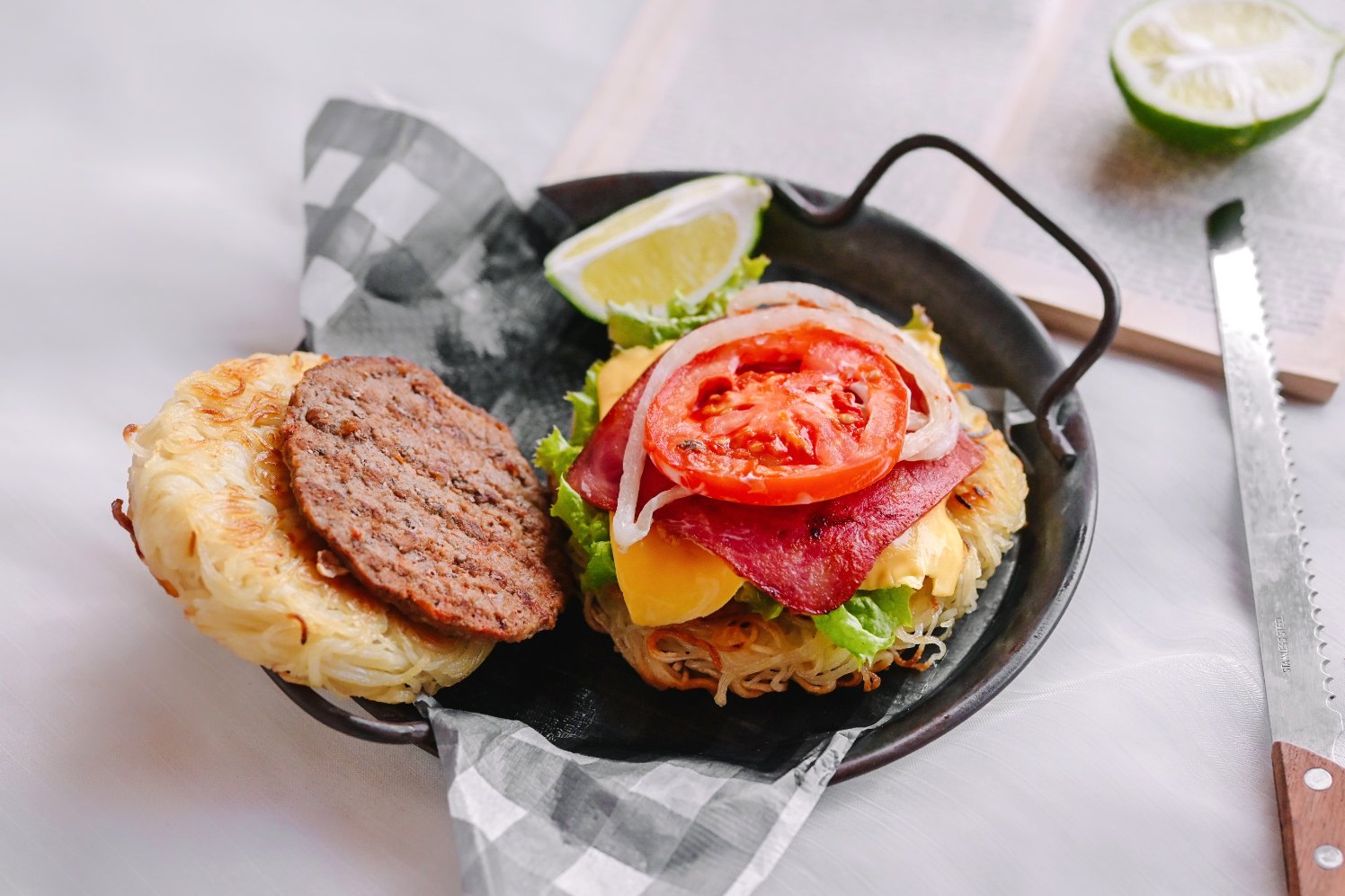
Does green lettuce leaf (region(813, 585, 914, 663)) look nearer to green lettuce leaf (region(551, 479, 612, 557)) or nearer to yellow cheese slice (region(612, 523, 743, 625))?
yellow cheese slice (region(612, 523, 743, 625))

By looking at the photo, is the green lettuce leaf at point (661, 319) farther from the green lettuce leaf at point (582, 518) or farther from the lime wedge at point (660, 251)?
the green lettuce leaf at point (582, 518)

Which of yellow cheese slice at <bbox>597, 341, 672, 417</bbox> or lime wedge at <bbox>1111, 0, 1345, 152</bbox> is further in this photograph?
lime wedge at <bbox>1111, 0, 1345, 152</bbox>

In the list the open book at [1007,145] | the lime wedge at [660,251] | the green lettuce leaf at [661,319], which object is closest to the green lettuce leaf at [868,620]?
the green lettuce leaf at [661,319]

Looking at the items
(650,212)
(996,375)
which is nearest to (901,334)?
(996,375)

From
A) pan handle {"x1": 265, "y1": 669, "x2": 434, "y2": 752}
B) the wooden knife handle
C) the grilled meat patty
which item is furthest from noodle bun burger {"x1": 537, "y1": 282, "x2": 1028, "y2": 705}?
the wooden knife handle

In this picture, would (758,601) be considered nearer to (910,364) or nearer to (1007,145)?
(910,364)
